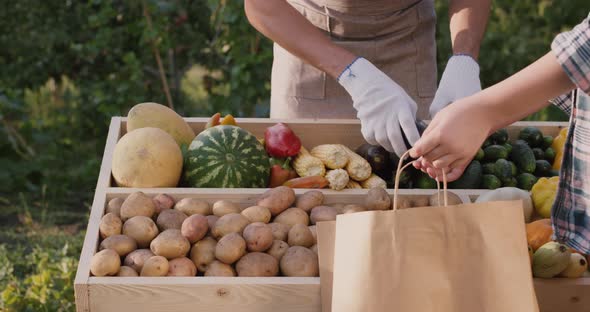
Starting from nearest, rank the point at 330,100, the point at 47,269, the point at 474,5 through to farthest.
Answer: the point at 474,5 < the point at 330,100 < the point at 47,269

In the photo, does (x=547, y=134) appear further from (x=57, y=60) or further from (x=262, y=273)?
(x=57, y=60)

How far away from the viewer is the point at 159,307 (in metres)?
1.91

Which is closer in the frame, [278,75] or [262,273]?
[262,273]

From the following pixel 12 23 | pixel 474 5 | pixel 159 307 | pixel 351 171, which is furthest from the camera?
pixel 12 23

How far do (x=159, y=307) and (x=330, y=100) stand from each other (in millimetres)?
1404

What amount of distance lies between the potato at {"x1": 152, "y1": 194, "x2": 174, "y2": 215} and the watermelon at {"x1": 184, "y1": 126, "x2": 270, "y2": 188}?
0.75 ft

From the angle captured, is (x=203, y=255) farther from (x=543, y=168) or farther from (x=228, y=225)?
(x=543, y=168)

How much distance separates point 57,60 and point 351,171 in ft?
11.5

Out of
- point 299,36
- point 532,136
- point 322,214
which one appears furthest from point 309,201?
point 532,136

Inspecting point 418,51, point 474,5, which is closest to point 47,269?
point 418,51

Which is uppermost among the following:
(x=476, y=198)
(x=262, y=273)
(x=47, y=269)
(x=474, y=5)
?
(x=474, y=5)

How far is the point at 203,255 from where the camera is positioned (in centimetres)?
206

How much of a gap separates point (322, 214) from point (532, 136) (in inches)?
39.8

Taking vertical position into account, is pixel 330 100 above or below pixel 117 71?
below
